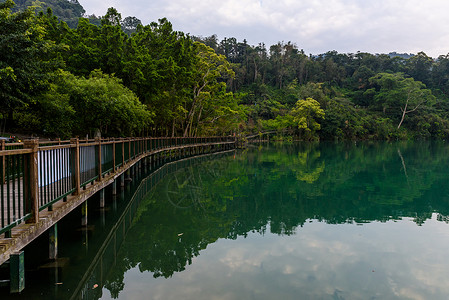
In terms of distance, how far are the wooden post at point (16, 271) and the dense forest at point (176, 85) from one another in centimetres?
872

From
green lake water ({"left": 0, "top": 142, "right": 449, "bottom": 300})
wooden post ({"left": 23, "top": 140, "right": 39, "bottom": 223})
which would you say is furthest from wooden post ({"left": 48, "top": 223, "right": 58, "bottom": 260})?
wooden post ({"left": 23, "top": 140, "right": 39, "bottom": 223})

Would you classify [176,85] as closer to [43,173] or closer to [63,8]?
[43,173]

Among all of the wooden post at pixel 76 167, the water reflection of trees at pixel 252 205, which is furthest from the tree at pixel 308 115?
the wooden post at pixel 76 167

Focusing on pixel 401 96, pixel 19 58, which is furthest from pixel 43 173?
pixel 401 96

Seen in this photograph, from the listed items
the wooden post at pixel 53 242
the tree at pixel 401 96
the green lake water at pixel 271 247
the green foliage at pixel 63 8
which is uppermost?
the green foliage at pixel 63 8

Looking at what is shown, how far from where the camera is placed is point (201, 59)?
32.0 metres

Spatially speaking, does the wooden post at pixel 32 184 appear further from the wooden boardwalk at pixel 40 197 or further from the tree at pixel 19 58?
the tree at pixel 19 58

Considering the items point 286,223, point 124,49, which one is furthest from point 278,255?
point 124,49

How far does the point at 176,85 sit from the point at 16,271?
25.2 meters

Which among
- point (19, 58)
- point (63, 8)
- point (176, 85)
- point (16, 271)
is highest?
point (63, 8)

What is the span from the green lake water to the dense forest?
582 centimetres

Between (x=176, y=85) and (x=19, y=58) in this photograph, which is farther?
(x=176, y=85)

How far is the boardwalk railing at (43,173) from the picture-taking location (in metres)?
4.04

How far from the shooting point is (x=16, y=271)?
4336 millimetres
